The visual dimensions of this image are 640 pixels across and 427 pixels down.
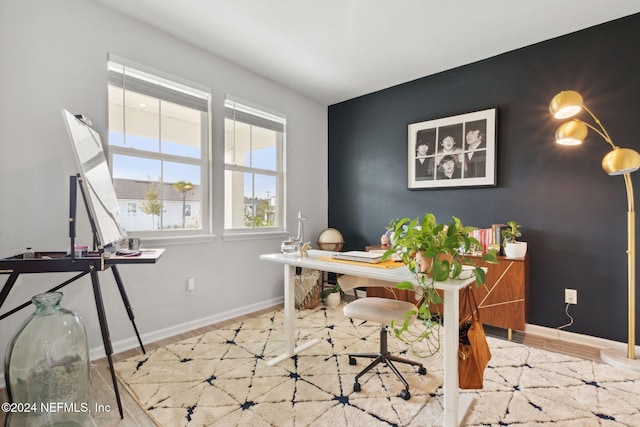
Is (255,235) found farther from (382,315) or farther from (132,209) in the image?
(382,315)

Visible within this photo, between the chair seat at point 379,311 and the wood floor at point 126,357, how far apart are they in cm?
120

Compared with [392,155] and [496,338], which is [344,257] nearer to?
[496,338]

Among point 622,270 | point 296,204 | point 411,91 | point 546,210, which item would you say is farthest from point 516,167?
point 296,204

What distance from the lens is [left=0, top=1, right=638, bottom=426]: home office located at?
2.15m

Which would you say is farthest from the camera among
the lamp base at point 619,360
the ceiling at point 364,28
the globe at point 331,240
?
the globe at point 331,240

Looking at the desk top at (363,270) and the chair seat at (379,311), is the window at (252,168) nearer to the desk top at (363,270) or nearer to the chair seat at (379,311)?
the desk top at (363,270)

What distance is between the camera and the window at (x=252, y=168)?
11.1 ft

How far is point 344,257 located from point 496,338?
1.70 metres

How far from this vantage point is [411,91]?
3771 millimetres

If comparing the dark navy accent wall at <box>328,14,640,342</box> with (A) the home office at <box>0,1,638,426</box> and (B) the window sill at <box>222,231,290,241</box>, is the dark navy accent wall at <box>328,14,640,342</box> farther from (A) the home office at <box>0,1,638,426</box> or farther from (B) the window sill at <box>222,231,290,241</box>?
(B) the window sill at <box>222,231,290,241</box>

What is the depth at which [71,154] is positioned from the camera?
232 cm

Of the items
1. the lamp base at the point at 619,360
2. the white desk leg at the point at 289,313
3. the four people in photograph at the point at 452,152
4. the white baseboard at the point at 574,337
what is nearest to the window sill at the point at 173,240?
the white desk leg at the point at 289,313

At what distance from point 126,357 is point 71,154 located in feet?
4.96

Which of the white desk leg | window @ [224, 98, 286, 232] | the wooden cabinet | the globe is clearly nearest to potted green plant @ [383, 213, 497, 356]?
the white desk leg
